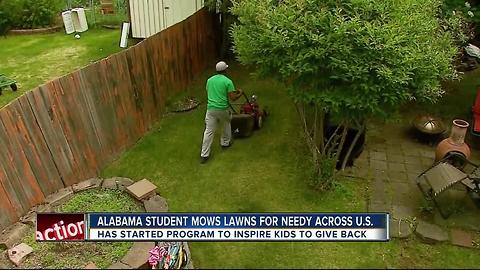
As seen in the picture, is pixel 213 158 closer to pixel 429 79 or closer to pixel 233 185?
pixel 233 185

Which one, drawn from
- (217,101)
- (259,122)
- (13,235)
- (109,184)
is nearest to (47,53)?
(259,122)

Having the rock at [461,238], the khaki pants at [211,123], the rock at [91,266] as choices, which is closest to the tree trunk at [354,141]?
the rock at [461,238]

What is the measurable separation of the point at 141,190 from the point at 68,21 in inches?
381

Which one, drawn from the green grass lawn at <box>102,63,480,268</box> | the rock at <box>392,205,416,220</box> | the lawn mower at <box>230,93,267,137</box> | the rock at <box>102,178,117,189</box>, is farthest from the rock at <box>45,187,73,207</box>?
the rock at <box>392,205,416,220</box>

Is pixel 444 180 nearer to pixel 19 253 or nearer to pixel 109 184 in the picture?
pixel 109 184

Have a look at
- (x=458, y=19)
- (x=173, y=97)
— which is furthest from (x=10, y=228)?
(x=458, y=19)

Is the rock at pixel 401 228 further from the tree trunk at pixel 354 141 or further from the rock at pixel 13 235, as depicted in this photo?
the rock at pixel 13 235

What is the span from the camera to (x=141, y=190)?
18.6 ft

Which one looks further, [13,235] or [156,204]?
[156,204]

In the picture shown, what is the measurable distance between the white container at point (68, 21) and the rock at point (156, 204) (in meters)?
9.74

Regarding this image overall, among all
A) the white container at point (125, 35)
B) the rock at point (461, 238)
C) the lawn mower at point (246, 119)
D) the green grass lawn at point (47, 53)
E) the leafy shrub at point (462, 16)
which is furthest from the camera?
the white container at point (125, 35)

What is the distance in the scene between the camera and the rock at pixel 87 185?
577 cm

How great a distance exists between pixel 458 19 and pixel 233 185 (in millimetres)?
4216

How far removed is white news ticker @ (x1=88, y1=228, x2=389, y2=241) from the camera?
371 cm
